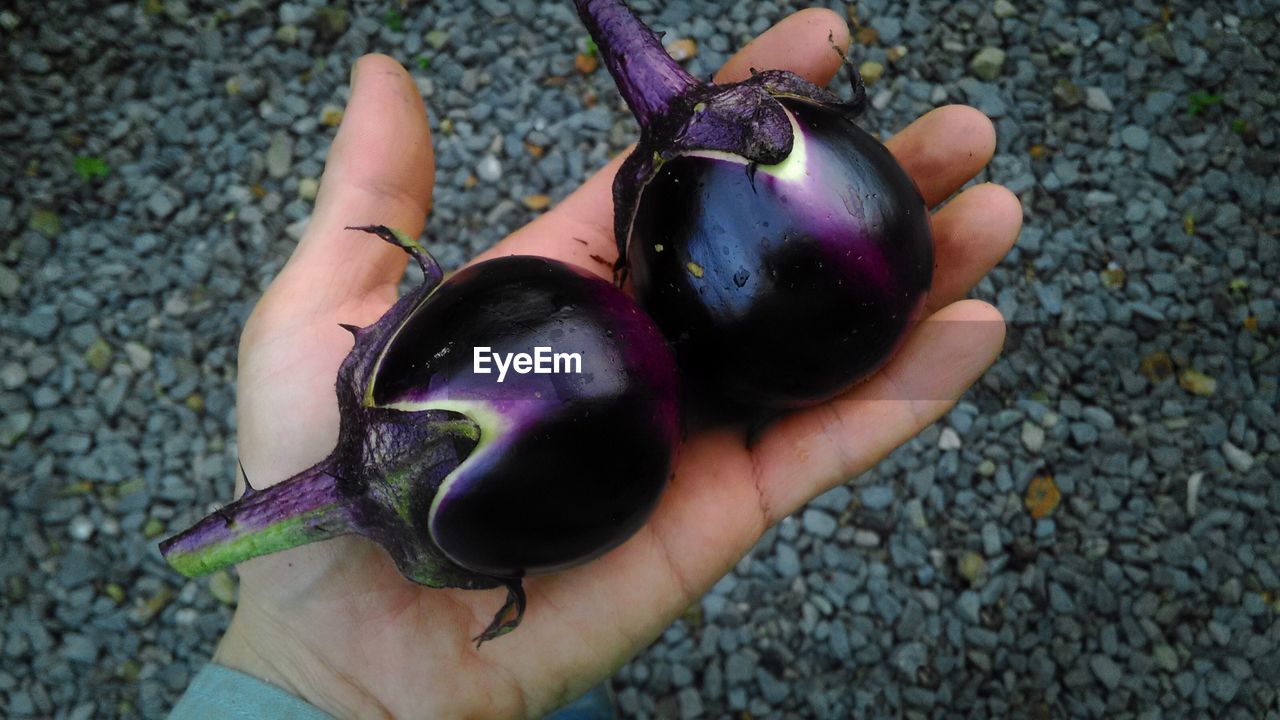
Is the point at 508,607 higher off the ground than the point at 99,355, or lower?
higher

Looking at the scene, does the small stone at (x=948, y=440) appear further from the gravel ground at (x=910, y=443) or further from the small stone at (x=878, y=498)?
the small stone at (x=878, y=498)

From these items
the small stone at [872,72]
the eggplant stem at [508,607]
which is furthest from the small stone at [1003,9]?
the eggplant stem at [508,607]

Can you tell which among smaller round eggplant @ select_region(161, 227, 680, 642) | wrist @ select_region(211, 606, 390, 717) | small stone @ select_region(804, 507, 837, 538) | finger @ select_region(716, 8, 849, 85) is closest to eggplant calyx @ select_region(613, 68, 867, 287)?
smaller round eggplant @ select_region(161, 227, 680, 642)

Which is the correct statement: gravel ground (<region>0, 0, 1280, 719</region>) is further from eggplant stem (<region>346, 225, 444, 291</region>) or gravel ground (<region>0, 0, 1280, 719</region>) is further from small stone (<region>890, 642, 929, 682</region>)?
eggplant stem (<region>346, 225, 444, 291</region>)

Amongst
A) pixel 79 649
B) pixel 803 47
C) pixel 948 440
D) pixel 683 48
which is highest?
pixel 803 47

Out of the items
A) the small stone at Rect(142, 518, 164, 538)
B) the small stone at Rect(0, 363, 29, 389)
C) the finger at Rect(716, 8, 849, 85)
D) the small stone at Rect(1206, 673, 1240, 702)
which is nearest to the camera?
the finger at Rect(716, 8, 849, 85)

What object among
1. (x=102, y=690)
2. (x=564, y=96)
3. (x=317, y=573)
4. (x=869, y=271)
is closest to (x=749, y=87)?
(x=869, y=271)

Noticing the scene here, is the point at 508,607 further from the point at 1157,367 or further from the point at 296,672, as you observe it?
the point at 1157,367

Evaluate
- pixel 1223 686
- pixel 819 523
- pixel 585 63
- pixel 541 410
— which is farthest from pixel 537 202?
pixel 1223 686
